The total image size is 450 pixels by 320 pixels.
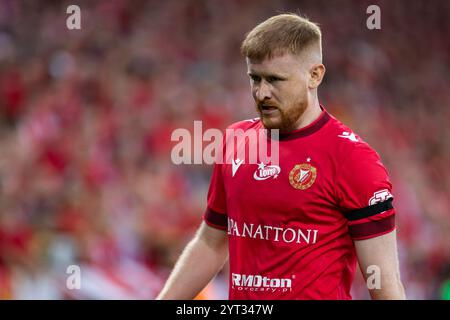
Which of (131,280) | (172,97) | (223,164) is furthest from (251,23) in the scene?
(223,164)

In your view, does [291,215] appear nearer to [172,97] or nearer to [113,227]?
[113,227]

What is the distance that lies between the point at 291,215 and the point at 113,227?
3.85 m

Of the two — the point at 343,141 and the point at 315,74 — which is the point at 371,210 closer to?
the point at 343,141

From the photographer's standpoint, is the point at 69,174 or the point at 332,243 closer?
the point at 332,243

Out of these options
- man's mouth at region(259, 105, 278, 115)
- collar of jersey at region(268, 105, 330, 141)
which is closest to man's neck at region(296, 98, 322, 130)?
collar of jersey at region(268, 105, 330, 141)

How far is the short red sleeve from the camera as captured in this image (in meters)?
2.76

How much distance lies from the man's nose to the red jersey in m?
0.19

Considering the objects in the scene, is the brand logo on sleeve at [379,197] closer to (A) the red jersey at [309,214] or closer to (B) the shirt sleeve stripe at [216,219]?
(A) the red jersey at [309,214]

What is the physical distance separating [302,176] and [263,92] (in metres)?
0.31

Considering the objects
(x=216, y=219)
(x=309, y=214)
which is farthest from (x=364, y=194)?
(x=216, y=219)

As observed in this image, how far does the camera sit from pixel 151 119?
7480mm

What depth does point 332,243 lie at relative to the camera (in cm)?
286

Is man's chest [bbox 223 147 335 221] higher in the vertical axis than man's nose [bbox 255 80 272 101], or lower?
→ lower

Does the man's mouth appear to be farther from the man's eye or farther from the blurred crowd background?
the blurred crowd background
